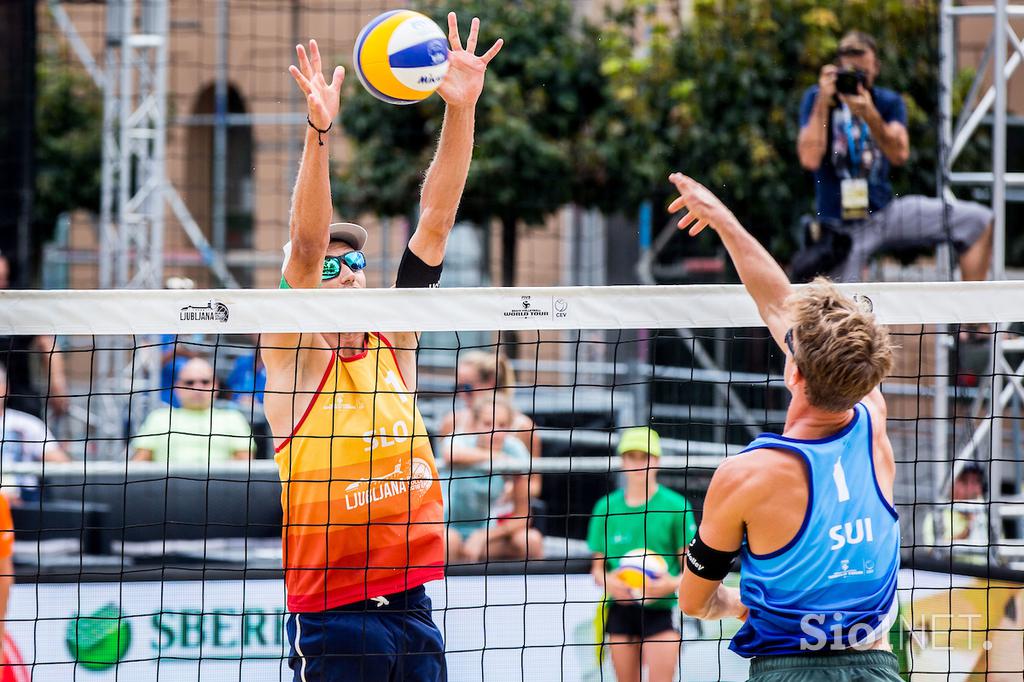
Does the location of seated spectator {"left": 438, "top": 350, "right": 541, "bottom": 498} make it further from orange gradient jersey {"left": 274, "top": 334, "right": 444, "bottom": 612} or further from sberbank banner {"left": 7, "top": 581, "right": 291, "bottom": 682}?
orange gradient jersey {"left": 274, "top": 334, "right": 444, "bottom": 612}

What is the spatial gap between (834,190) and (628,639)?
300 cm

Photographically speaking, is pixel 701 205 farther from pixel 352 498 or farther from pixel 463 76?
pixel 352 498

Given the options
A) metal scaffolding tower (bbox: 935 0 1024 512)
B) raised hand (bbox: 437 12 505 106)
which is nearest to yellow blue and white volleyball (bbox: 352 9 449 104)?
raised hand (bbox: 437 12 505 106)

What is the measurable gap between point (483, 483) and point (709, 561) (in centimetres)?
394

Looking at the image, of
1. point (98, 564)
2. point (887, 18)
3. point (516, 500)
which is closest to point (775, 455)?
point (516, 500)

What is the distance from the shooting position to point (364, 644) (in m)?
3.32

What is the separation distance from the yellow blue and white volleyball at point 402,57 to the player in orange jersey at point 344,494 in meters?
0.31

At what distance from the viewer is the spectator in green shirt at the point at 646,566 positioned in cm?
546

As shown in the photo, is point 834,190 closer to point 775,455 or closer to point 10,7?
point 775,455

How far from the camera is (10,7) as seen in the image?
361 inches

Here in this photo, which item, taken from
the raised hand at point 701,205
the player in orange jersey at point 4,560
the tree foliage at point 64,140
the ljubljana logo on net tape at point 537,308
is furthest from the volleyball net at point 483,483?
the tree foliage at point 64,140

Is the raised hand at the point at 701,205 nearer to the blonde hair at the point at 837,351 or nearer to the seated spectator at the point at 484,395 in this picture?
the blonde hair at the point at 837,351

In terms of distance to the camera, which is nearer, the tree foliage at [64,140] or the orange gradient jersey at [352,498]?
the orange gradient jersey at [352,498]

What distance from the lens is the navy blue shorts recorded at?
3.33 metres
